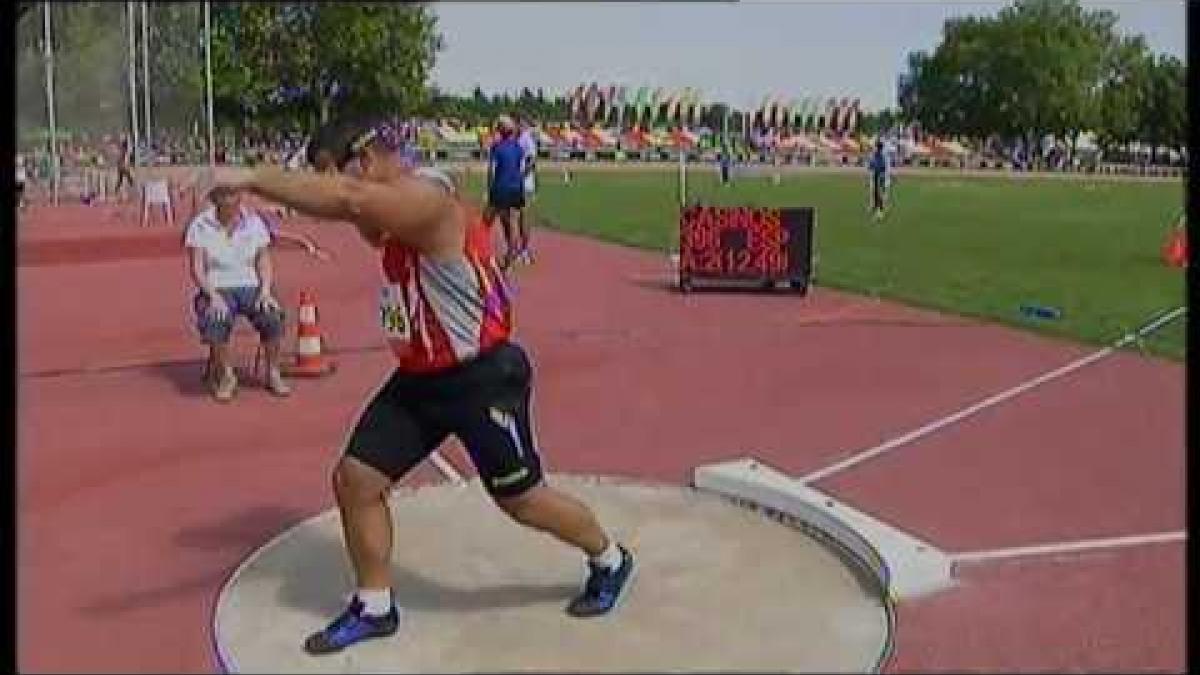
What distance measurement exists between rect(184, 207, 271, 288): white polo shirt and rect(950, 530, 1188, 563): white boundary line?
15.7 feet

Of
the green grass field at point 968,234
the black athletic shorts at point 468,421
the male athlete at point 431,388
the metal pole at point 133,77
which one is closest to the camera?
the male athlete at point 431,388

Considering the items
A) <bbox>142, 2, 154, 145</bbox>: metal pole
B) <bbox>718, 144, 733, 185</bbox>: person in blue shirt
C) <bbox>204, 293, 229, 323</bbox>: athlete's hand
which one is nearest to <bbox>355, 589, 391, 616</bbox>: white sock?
<bbox>142, 2, 154, 145</bbox>: metal pole

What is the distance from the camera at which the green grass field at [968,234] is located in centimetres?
1153

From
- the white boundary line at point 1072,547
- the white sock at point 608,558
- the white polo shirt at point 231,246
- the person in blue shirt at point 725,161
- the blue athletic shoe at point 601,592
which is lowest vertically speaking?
the white boundary line at point 1072,547

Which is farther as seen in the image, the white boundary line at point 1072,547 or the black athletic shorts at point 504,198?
the white boundary line at point 1072,547

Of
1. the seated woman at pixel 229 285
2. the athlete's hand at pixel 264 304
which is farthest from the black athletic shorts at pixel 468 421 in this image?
the athlete's hand at pixel 264 304

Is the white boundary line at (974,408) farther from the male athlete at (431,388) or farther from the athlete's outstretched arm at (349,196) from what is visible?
the athlete's outstretched arm at (349,196)

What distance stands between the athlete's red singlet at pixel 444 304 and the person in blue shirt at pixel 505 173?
306 millimetres

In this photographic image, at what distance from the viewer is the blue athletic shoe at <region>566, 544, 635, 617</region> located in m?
4.29

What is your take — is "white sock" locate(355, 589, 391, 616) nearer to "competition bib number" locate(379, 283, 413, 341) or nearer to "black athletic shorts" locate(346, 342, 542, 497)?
"black athletic shorts" locate(346, 342, 542, 497)

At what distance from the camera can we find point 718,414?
759 centimetres

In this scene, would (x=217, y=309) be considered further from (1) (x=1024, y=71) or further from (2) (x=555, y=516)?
(1) (x=1024, y=71)

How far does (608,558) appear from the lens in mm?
4402

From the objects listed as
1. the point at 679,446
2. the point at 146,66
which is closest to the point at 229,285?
the point at 679,446
